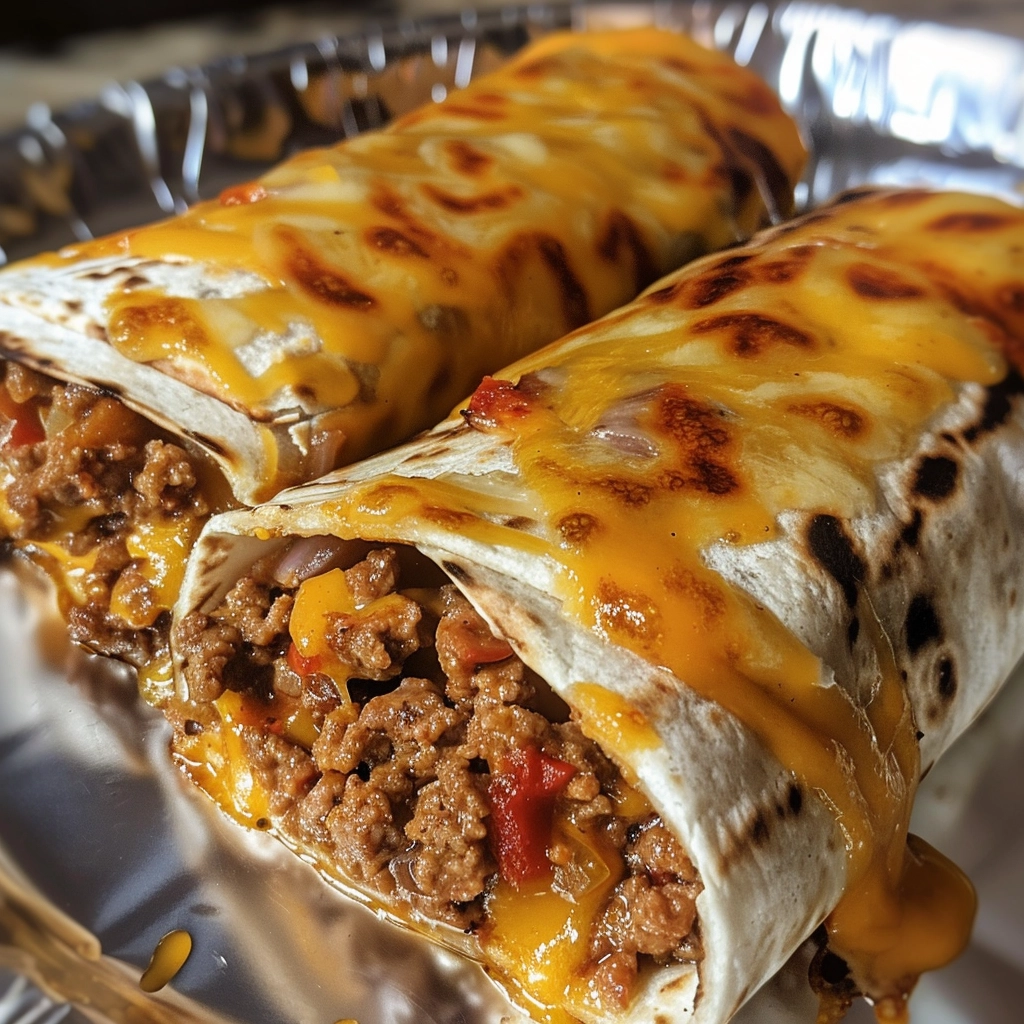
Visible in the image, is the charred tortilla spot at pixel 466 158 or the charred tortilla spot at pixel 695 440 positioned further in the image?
the charred tortilla spot at pixel 466 158

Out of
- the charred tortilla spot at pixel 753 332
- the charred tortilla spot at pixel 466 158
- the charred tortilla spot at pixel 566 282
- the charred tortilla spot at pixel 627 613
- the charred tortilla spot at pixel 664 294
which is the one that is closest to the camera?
the charred tortilla spot at pixel 627 613

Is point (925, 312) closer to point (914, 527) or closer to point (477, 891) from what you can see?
point (914, 527)

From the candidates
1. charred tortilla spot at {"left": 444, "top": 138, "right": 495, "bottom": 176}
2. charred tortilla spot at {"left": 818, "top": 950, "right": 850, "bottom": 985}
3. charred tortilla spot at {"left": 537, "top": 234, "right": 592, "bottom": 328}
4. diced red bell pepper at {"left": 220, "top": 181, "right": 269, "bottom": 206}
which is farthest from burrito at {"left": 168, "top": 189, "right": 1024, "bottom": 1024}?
diced red bell pepper at {"left": 220, "top": 181, "right": 269, "bottom": 206}

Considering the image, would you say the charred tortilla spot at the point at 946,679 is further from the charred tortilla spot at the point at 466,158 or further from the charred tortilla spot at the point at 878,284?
the charred tortilla spot at the point at 466,158

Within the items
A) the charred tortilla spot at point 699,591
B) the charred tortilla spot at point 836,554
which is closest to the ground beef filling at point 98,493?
the charred tortilla spot at point 699,591

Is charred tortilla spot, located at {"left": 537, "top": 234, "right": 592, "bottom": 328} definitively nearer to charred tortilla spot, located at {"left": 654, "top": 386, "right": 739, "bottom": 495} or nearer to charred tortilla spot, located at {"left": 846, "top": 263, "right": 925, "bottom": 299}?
charred tortilla spot, located at {"left": 846, "top": 263, "right": 925, "bottom": 299}

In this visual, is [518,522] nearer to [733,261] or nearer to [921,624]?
[921,624]

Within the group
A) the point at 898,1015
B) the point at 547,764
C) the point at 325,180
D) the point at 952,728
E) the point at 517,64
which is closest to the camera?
the point at 547,764

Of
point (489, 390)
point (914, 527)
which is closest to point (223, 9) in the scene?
point (489, 390)
